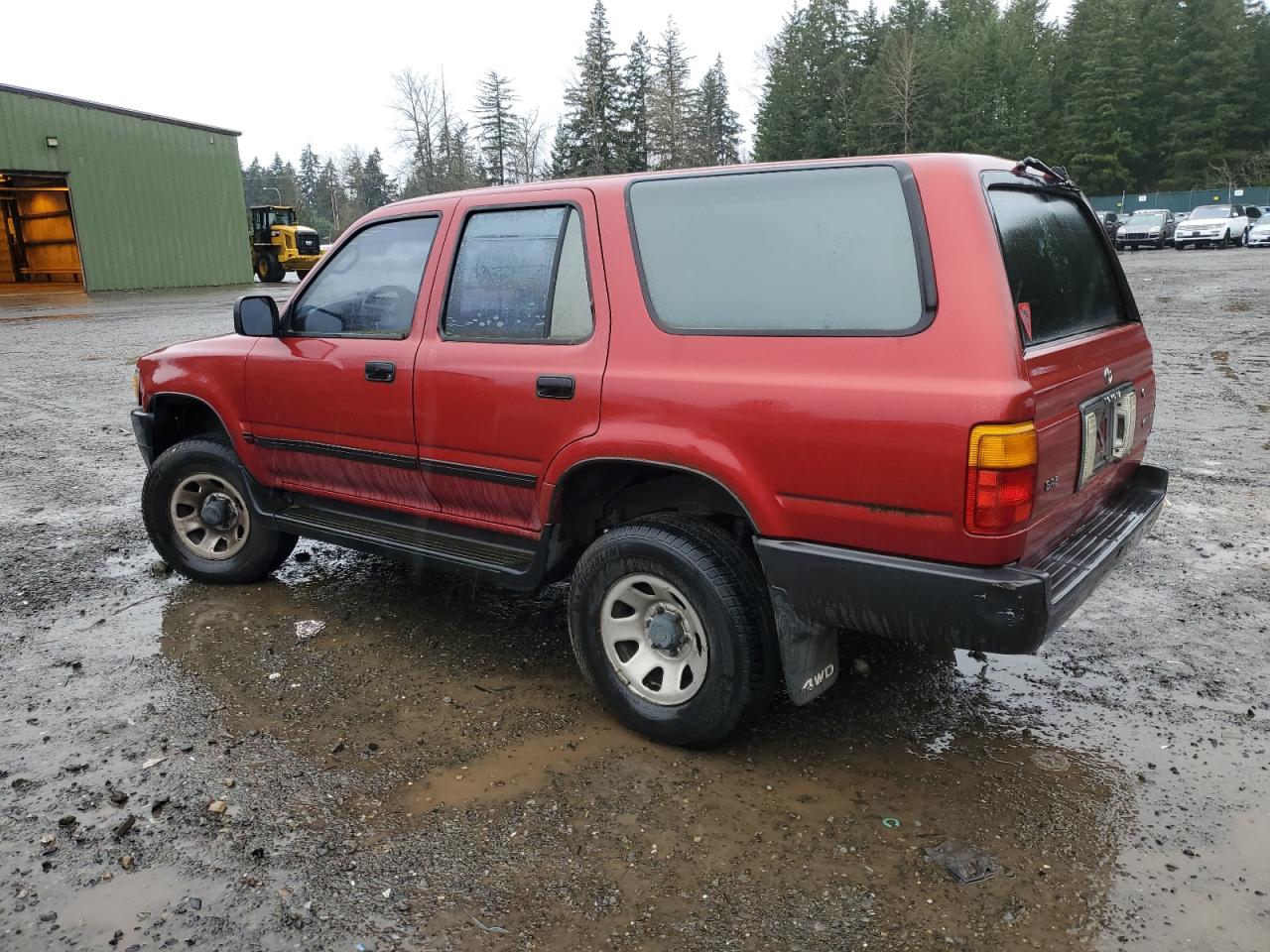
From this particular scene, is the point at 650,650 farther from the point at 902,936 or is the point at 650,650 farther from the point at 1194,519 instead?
the point at 1194,519

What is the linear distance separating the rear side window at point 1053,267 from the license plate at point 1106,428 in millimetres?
256

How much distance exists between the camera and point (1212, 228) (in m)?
35.6

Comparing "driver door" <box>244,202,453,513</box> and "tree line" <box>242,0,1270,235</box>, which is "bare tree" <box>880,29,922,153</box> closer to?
"tree line" <box>242,0,1270,235</box>

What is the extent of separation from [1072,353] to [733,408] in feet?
3.54

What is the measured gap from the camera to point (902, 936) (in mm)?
2422

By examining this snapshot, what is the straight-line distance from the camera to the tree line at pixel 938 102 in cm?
6094

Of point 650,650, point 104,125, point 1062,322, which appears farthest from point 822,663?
point 104,125

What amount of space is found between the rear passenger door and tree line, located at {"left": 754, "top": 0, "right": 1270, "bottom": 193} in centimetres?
6136

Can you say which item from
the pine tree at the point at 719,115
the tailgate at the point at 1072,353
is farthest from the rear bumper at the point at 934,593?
the pine tree at the point at 719,115

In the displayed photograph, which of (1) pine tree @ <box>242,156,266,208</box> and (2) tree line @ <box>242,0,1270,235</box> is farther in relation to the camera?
(1) pine tree @ <box>242,156,266,208</box>

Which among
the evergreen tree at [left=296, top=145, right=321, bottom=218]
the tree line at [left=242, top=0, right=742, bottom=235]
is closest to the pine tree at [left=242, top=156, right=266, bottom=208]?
the evergreen tree at [left=296, top=145, right=321, bottom=218]

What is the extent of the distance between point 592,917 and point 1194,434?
727cm

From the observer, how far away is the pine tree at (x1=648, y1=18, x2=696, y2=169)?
63.4m

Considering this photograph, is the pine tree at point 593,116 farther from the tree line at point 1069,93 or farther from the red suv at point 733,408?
the red suv at point 733,408
